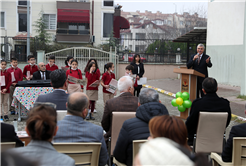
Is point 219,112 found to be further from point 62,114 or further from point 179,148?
point 179,148

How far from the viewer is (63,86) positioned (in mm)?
5227

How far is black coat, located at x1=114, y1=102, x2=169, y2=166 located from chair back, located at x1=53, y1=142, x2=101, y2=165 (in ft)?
1.57

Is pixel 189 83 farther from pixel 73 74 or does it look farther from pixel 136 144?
pixel 136 144

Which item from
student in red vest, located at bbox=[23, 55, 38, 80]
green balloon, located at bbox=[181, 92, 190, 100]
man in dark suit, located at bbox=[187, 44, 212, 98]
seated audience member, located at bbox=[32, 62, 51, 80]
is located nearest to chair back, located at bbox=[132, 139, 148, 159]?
green balloon, located at bbox=[181, 92, 190, 100]

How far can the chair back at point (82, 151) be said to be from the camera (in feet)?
9.44

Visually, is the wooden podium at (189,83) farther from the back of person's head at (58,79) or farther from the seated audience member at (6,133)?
the seated audience member at (6,133)

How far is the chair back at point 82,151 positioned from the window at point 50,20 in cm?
2578

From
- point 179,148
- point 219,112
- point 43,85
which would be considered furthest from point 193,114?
point 43,85

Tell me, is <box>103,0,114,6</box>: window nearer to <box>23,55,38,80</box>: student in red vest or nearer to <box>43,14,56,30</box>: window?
<box>43,14,56,30</box>: window

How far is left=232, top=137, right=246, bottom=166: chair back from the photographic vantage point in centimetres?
340

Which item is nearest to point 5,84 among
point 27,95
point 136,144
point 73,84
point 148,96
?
point 27,95

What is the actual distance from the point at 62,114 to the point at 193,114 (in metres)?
2.07

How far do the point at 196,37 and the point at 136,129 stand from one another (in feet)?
58.5

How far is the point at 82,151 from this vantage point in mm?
2941
